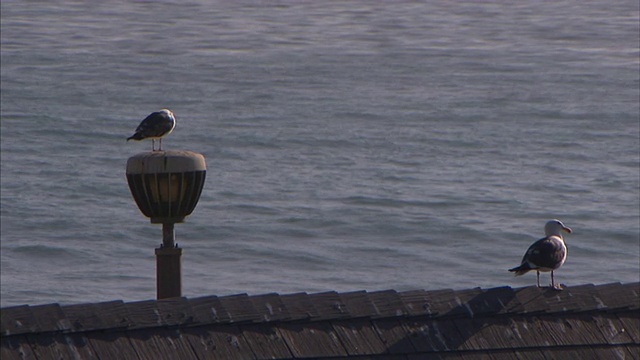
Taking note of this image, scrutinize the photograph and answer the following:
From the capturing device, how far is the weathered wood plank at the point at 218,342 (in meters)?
7.87

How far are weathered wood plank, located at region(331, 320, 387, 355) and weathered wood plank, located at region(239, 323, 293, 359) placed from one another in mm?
365

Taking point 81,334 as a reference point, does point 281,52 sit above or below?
below

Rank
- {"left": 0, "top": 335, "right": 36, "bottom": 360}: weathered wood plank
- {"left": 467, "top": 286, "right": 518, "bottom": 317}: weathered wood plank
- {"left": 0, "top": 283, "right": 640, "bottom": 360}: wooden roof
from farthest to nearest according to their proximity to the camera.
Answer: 1. {"left": 467, "top": 286, "right": 518, "bottom": 317}: weathered wood plank
2. {"left": 0, "top": 283, "right": 640, "bottom": 360}: wooden roof
3. {"left": 0, "top": 335, "right": 36, "bottom": 360}: weathered wood plank

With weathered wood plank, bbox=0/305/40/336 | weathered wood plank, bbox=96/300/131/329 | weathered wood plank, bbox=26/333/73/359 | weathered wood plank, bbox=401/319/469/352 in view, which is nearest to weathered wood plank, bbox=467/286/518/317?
weathered wood plank, bbox=401/319/469/352

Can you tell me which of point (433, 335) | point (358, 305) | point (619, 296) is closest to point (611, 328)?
point (619, 296)

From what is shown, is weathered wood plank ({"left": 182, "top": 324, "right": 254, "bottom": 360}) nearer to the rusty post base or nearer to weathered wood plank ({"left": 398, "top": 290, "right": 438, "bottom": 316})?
weathered wood plank ({"left": 398, "top": 290, "right": 438, "bottom": 316})

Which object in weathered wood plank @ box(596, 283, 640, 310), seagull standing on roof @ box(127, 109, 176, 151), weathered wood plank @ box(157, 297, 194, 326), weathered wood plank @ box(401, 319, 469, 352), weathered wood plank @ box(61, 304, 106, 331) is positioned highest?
weathered wood plank @ box(61, 304, 106, 331)

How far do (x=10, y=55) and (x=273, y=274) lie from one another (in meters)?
33.2

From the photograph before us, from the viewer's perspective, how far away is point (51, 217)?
1519 inches

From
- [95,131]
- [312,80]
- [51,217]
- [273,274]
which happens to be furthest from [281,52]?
[273,274]

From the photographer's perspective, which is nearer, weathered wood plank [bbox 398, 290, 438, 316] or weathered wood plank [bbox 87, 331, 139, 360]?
weathered wood plank [bbox 87, 331, 139, 360]

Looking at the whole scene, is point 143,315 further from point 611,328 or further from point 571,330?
point 611,328

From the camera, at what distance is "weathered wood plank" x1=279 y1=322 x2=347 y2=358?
802 centimetres

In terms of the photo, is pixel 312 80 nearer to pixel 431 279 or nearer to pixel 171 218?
pixel 431 279
